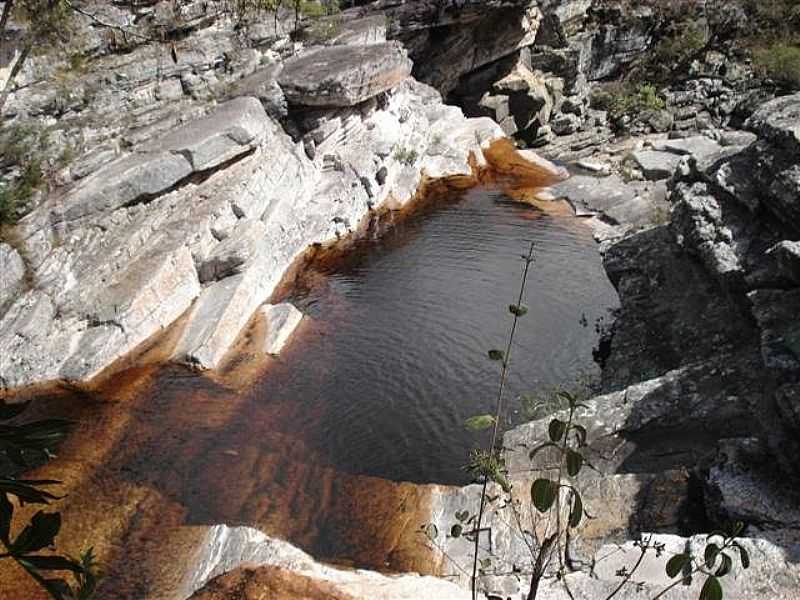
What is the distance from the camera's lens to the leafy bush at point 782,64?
2300 centimetres

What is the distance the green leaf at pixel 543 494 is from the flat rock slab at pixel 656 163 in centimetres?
1769

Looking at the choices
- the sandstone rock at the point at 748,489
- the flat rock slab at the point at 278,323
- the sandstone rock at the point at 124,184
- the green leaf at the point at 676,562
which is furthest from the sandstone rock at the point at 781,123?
the sandstone rock at the point at 124,184

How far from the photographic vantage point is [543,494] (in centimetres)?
223

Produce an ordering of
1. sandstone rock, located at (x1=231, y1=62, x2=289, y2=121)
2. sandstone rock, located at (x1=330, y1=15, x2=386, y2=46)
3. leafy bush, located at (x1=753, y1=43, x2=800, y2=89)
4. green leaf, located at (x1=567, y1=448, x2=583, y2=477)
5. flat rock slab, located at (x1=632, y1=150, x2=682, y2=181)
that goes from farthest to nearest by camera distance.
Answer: leafy bush, located at (x1=753, y1=43, x2=800, y2=89) → sandstone rock, located at (x1=330, y1=15, x2=386, y2=46) → flat rock slab, located at (x1=632, y1=150, x2=682, y2=181) → sandstone rock, located at (x1=231, y1=62, x2=289, y2=121) → green leaf, located at (x1=567, y1=448, x2=583, y2=477)

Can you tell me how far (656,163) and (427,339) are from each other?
1110 centimetres

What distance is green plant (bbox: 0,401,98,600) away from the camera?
1.45 m

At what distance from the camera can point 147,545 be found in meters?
7.28

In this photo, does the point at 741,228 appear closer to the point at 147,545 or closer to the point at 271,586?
the point at 271,586

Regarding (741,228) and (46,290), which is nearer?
(741,228)

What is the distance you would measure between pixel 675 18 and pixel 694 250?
69.8 feet

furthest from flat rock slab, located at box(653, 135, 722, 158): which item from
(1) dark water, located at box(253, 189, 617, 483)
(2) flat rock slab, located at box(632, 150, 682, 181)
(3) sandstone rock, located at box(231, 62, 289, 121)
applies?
(3) sandstone rock, located at box(231, 62, 289, 121)

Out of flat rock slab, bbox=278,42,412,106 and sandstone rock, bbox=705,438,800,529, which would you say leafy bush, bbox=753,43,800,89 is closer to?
flat rock slab, bbox=278,42,412,106

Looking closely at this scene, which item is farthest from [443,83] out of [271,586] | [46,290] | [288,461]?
[271,586]

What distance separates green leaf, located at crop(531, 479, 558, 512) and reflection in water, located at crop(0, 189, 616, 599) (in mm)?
4923
